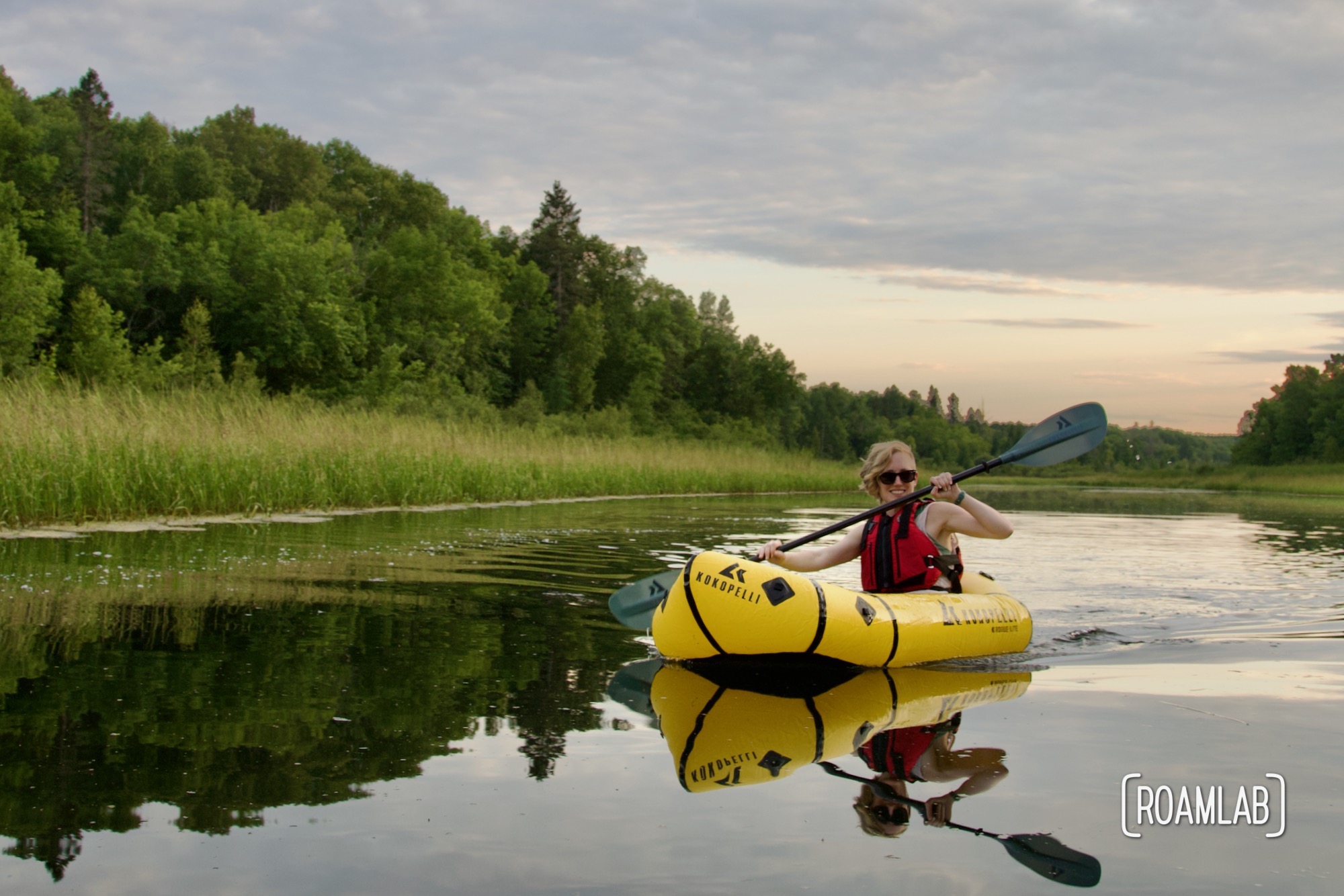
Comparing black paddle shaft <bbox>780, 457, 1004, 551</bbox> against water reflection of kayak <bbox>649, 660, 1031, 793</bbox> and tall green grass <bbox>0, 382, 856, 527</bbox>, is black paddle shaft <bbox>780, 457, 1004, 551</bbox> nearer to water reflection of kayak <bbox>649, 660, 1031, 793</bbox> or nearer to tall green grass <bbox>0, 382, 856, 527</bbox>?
water reflection of kayak <bbox>649, 660, 1031, 793</bbox>

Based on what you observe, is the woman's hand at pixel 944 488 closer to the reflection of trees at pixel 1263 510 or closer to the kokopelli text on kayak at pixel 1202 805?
the kokopelli text on kayak at pixel 1202 805

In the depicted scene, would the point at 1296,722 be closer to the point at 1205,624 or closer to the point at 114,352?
the point at 1205,624

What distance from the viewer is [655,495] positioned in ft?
80.9

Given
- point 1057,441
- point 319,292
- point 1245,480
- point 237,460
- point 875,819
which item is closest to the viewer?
point 875,819

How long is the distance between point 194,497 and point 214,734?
28.6 feet

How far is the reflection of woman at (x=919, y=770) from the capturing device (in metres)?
2.92

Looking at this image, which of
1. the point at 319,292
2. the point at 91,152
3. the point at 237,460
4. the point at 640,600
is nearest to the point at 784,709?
the point at 640,600

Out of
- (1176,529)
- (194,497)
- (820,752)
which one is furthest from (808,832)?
(1176,529)

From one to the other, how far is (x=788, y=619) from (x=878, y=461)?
1.56m

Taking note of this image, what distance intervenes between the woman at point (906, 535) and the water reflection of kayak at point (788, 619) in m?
→ 0.35

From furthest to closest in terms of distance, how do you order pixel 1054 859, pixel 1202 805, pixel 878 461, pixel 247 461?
pixel 247 461
pixel 878 461
pixel 1202 805
pixel 1054 859

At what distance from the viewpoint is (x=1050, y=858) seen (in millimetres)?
2635

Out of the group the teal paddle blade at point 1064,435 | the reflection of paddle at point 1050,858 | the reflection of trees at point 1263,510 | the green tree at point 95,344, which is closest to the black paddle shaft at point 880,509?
the teal paddle blade at point 1064,435

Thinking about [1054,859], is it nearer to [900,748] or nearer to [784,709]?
[900,748]
